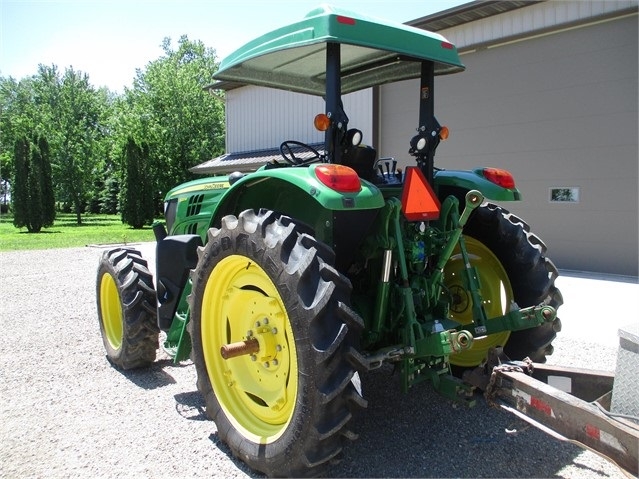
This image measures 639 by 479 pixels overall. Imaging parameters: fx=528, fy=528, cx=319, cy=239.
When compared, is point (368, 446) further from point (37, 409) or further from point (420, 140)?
point (37, 409)

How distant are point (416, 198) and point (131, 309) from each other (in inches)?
95.3

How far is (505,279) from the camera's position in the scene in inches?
138

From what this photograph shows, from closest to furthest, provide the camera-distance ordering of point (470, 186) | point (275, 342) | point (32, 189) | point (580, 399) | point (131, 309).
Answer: point (580, 399) < point (275, 342) < point (470, 186) < point (131, 309) < point (32, 189)

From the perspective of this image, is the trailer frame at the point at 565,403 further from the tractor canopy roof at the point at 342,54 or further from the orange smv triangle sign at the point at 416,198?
the tractor canopy roof at the point at 342,54

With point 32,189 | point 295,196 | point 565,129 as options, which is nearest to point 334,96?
point 295,196

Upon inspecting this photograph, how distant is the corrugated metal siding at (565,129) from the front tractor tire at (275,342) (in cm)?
727

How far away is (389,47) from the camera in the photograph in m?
2.85

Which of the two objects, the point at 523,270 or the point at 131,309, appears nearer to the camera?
the point at 523,270

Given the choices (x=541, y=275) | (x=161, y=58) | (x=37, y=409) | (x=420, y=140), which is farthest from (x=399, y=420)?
(x=161, y=58)

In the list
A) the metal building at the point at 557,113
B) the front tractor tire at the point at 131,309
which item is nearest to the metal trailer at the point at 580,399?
the front tractor tire at the point at 131,309

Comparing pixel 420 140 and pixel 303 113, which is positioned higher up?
pixel 303 113

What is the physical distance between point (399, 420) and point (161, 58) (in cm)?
3856

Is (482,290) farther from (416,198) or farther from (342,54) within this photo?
(342,54)

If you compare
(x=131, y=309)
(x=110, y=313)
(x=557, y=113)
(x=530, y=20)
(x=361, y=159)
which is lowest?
(x=110, y=313)
